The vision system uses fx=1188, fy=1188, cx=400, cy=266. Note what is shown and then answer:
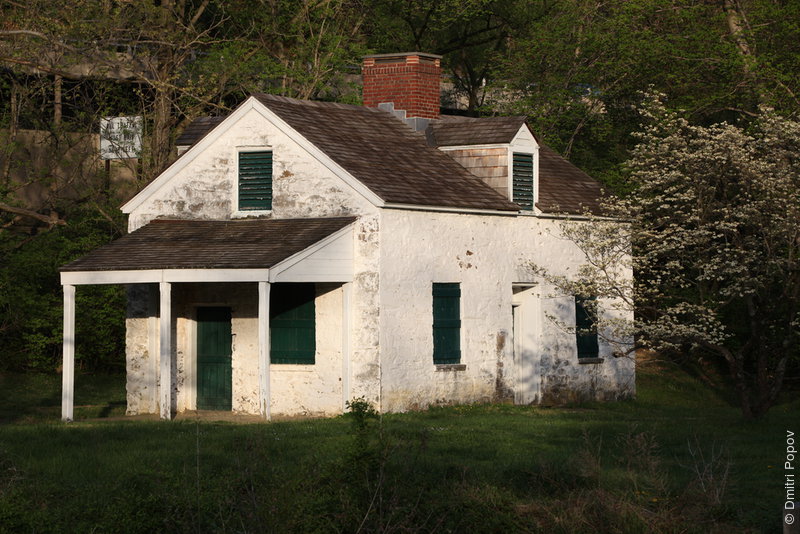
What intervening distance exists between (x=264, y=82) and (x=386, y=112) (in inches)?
425

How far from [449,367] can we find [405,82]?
258 inches

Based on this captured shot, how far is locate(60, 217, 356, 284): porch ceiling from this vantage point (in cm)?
1867

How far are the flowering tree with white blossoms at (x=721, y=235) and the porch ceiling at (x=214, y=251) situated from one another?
5.04 m

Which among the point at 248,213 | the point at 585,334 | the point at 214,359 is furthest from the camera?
the point at 585,334

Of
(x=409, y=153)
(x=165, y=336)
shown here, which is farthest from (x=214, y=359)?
(x=409, y=153)

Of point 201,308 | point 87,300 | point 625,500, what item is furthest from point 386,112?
point 625,500

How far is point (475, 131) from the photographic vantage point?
23.2 meters

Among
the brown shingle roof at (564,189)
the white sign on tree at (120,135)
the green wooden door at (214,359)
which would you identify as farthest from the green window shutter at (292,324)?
the white sign on tree at (120,135)

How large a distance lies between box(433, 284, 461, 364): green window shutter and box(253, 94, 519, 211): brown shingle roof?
1.59 meters

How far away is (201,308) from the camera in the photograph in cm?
2183

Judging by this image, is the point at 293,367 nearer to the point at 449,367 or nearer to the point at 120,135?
the point at 449,367

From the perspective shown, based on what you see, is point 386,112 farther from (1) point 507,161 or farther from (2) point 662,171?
(2) point 662,171

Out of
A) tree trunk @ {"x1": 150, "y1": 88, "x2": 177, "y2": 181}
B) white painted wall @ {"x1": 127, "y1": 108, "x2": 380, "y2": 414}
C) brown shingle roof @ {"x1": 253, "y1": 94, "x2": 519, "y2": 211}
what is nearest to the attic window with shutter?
brown shingle roof @ {"x1": 253, "y1": 94, "x2": 519, "y2": 211}

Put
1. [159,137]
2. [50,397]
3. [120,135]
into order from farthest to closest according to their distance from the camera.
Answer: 1. [120,135]
2. [159,137]
3. [50,397]
